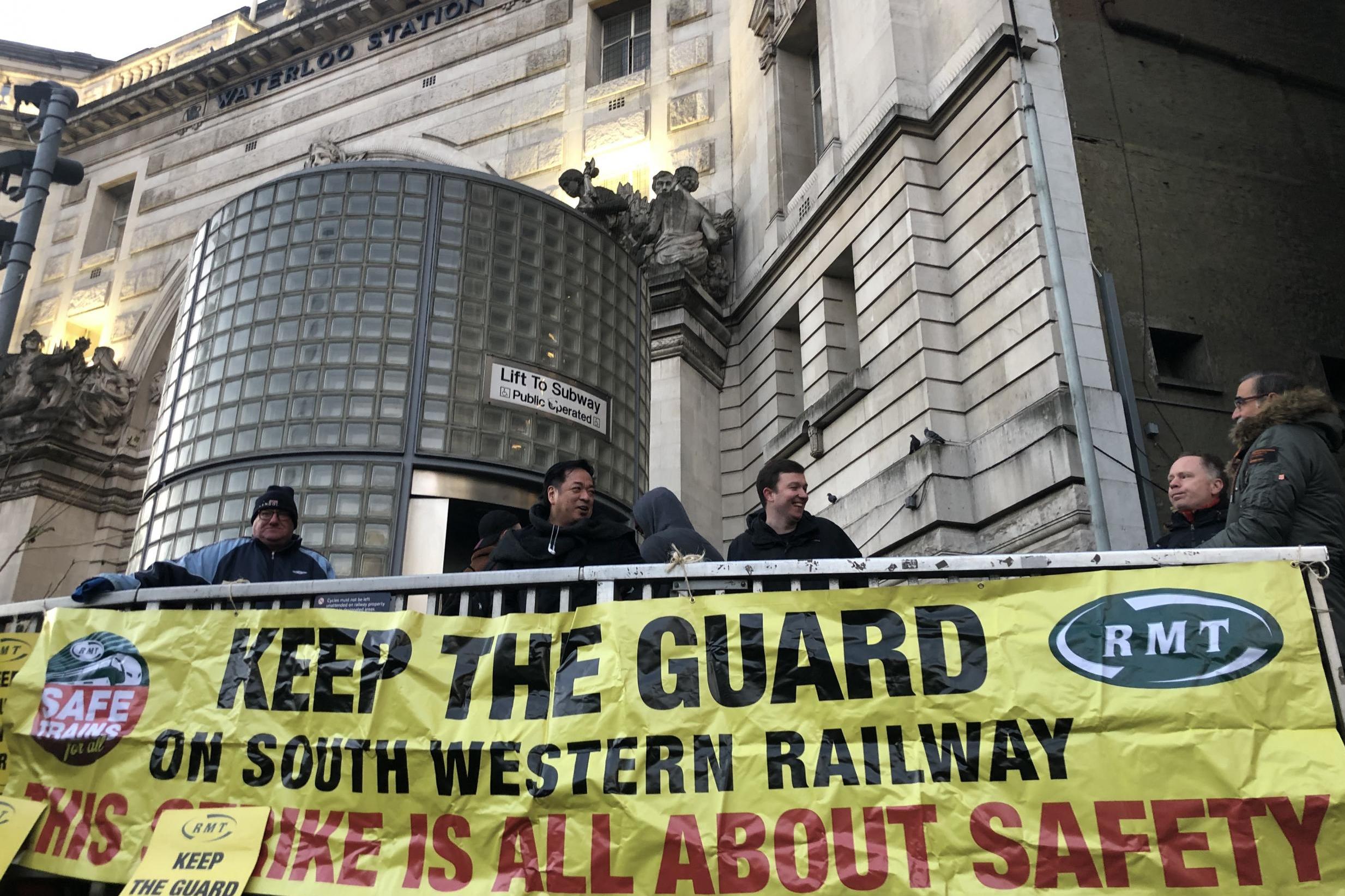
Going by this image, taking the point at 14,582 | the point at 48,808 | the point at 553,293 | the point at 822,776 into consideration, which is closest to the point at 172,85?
the point at 14,582

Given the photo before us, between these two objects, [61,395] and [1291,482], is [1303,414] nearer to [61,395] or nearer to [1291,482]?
[1291,482]

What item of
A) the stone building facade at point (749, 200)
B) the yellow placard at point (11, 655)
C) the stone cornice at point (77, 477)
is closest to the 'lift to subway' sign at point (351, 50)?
the stone building facade at point (749, 200)

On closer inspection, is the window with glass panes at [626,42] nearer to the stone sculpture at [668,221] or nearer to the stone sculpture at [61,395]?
the stone sculpture at [668,221]

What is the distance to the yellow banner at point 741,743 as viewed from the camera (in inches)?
140

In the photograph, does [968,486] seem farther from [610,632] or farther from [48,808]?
[48,808]

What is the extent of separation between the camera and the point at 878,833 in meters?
3.72

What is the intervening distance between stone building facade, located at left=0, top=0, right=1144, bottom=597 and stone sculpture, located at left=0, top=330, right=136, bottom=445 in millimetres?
699

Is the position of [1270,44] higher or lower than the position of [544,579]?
higher

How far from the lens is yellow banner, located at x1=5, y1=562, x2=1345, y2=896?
355cm

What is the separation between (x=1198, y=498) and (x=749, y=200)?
1475 centimetres

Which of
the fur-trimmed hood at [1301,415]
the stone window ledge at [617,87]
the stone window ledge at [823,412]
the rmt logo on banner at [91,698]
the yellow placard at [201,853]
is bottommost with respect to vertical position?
the yellow placard at [201,853]

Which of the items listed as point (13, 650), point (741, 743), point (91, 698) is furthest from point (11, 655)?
point (741, 743)

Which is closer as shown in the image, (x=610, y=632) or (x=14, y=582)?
(x=610, y=632)

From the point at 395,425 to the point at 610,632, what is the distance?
6151 millimetres
